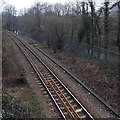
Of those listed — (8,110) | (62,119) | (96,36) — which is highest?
(96,36)

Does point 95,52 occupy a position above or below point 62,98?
above

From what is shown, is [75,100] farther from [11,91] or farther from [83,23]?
[83,23]

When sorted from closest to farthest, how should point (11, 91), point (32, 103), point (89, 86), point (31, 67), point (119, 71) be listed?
1. point (32, 103)
2. point (11, 91)
3. point (89, 86)
4. point (119, 71)
5. point (31, 67)

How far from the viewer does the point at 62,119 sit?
446 inches

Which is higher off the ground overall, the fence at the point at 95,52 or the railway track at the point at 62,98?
the fence at the point at 95,52

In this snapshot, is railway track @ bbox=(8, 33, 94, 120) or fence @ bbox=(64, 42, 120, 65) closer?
railway track @ bbox=(8, 33, 94, 120)

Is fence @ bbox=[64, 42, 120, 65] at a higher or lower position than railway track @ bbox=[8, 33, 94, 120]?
higher

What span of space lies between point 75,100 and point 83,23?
2274 centimetres

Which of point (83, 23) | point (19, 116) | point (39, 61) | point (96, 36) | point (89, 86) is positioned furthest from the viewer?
point (96, 36)

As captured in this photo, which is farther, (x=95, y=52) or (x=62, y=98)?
(x=95, y=52)

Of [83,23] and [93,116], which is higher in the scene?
[83,23]

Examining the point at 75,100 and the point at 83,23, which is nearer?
the point at 75,100

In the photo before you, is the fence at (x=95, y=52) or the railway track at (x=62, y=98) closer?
the railway track at (x=62, y=98)

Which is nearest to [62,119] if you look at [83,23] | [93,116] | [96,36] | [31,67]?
[93,116]
